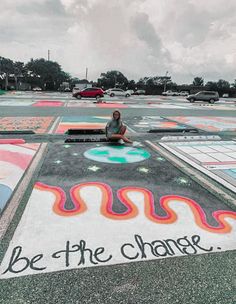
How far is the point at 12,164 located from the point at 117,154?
8.72 ft

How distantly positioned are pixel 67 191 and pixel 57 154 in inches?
103

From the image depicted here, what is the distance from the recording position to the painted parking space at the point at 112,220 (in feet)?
9.71

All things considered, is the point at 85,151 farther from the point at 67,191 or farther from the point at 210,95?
the point at 210,95

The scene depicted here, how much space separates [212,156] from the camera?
7188mm

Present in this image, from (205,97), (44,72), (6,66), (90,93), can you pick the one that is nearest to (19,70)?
(44,72)

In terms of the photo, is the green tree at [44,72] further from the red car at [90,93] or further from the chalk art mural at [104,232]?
the chalk art mural at [104,232]

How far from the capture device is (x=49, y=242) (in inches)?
125

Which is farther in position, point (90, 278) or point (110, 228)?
point (110, 228)

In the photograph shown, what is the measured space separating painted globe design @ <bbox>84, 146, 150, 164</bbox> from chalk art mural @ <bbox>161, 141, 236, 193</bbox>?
1.05m

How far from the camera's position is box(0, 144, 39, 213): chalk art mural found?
15.2ft

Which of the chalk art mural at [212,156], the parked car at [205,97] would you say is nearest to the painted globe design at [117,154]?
the chalk art mural at [212,156]

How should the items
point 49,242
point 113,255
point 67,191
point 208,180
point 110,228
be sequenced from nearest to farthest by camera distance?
point 113,255 → point 49,242 → point 110,228 → point 67,191 → point 208,180

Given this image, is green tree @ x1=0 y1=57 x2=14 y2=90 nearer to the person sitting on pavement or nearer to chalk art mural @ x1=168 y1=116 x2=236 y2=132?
chalk art mural @ x1=168 y1=116 x2=236 y2=132

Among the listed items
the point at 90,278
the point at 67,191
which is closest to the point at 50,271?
the point at 90,278
